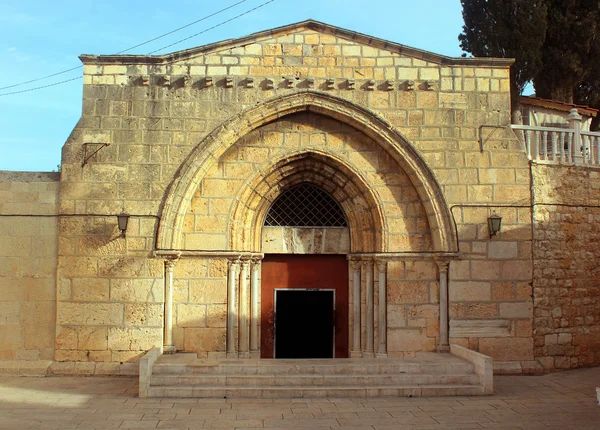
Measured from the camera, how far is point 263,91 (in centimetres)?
939

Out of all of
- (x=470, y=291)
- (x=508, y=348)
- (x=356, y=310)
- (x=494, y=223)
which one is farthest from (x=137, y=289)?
(x=508, y=348)

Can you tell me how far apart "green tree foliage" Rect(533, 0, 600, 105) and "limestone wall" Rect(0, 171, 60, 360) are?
13.3m

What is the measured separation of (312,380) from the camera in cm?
796

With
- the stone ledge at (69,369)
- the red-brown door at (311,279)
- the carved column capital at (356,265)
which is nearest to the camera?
the stone ledge at (69,369)

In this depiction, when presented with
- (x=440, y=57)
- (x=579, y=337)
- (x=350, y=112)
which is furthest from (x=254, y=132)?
(x=579, y=337)

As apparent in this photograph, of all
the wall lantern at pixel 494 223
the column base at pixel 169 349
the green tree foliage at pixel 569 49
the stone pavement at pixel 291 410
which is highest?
the green tree foliage at pixel 569 49

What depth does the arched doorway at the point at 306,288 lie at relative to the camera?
9.96 metres

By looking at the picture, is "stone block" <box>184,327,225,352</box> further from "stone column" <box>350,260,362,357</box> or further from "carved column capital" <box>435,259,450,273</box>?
"carved column capital" <box>435,259,450,273</box>

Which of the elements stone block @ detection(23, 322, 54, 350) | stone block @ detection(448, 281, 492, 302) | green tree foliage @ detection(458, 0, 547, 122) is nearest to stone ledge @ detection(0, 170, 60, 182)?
stone block @ detection(23, 322, 54, 350)

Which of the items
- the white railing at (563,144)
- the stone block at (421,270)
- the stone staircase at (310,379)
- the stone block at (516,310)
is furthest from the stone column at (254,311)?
the white railing at (563,144)

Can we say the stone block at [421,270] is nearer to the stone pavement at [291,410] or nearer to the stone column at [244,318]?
the stone pavement at [291,410]

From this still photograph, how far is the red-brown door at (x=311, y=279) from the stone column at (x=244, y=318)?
46cm

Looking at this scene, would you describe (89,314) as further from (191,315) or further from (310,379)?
(310,379)

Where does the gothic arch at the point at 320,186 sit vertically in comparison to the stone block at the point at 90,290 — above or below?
above
